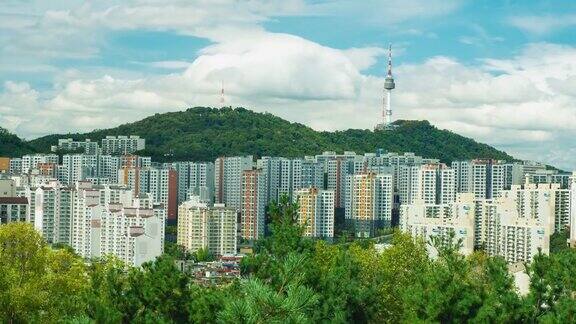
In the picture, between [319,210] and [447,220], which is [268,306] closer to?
[447,220]

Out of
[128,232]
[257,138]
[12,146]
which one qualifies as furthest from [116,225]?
[257,138]

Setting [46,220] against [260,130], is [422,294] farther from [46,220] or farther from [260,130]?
[260,130]

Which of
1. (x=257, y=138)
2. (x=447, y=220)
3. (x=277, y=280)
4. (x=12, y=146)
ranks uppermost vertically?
(x=257, y=138)

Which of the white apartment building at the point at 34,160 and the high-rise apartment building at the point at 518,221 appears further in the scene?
the white apartment building at the point at 34,160

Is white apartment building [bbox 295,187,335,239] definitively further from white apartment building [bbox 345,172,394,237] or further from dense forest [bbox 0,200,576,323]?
dense forest [bbox 0,200,576,323]

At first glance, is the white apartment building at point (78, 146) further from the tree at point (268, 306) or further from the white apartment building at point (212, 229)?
the tree at point (268, 306)

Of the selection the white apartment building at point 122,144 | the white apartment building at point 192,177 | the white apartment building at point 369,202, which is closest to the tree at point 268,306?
the white apartment building at point 369,202

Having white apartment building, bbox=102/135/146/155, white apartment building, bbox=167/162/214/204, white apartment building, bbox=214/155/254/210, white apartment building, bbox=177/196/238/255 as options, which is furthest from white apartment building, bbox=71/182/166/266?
white apartment building, bbox=102/135/146/155
